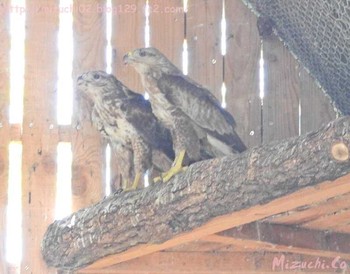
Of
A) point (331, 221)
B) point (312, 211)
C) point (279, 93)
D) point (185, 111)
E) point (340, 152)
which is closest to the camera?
point (340, 152)

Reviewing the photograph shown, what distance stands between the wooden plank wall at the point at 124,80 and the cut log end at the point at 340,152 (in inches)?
72.6

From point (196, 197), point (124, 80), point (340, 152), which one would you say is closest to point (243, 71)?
point (124, 80)

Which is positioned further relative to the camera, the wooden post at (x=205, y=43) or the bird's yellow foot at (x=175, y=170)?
the wooden post at (x=205, y=43)

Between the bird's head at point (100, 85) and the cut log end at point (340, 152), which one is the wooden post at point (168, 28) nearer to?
the bird's head at point (100, 85)

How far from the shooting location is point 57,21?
5.11 meters

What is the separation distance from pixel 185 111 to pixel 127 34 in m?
0.93

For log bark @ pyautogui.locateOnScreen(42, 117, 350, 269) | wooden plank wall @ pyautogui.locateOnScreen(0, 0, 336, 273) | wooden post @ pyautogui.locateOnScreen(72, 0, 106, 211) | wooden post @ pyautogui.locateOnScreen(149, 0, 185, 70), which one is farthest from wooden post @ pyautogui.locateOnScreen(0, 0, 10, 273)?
wooden post @ pyautogui.locateOnScreen(149, 0, 185, 70)

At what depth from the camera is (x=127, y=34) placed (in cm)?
504

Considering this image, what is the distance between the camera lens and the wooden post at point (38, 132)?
15.9 feet

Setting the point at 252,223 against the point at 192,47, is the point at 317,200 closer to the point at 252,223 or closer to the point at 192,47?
the point at 252,223

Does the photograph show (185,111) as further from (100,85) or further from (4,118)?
(4,118)

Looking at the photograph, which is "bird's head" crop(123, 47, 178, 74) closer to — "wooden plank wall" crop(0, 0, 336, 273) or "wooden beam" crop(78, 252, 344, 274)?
"wooden plank wall" crop(0, 0, 336, 273)

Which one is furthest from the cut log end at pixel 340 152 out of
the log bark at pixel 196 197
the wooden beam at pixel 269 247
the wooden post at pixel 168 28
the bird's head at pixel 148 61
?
the wooden post at pixel 168 28

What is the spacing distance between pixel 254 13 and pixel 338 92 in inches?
25.4
